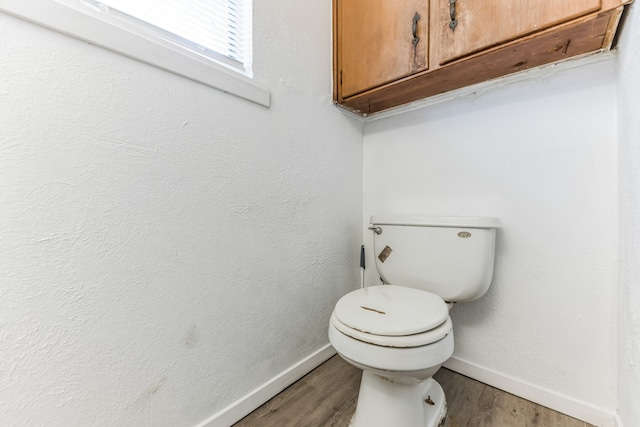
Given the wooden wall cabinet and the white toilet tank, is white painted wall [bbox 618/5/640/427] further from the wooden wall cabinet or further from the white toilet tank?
the white toilet tank

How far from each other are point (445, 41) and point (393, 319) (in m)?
0.90

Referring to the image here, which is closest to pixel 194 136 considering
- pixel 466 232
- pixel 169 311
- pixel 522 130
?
pixel 169 311

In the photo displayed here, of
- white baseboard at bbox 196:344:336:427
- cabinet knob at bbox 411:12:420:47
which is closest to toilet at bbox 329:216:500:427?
white baseboard at bbox 196:344:336:427

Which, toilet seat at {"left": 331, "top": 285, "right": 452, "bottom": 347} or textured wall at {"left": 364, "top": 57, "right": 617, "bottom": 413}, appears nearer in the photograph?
toilet seat at {"left": 331, "top": 285, "right": 452, "bottom": 347}

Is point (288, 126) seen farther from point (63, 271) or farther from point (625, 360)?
point (625, 360)

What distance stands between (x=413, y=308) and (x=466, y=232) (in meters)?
0.36

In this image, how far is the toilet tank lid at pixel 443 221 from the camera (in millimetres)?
920

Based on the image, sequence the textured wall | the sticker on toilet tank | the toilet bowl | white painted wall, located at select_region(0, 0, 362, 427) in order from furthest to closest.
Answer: the sticker on toilet tank < the textured wall < the toilet bowl < white painted wall, located at select_region(0, 0, 362, 427)

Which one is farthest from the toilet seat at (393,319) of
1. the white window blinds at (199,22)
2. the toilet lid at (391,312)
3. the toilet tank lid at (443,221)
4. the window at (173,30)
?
the white window blinds at (199,22)

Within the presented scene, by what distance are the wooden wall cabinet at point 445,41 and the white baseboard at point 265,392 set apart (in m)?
1.14

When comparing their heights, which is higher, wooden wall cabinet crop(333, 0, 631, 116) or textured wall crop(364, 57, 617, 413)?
wooden wall cabinet crop(333, 0, 631, 116)

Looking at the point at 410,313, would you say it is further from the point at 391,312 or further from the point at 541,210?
the point at 541,210

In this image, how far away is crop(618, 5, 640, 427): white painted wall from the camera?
0.60 metres

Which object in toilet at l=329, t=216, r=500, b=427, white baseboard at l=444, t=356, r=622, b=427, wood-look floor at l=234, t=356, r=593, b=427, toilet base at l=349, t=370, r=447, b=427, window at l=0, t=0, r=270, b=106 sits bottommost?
wood-look floor at l=234, t=356, r=593, b=427
